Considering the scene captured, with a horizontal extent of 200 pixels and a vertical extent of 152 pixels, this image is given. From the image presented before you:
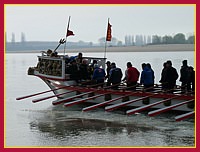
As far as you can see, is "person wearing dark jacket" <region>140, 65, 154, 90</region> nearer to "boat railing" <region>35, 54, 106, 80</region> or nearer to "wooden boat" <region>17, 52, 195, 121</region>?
"wooden boat" <region>17, 52, 195, 121</region>

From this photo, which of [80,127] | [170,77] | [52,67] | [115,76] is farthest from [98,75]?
[80,127]

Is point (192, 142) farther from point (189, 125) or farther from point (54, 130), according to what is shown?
point (54, 130)

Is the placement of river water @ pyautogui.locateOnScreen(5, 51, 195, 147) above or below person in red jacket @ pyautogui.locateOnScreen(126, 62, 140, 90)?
below

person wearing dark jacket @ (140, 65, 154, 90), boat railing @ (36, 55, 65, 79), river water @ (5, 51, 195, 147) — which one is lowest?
river water @ (5, 51, 195, 147)

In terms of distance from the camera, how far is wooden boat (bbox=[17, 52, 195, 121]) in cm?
1230

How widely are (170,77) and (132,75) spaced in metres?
1.51

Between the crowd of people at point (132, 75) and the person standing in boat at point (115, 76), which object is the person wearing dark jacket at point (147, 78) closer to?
the crowd of people at point (132, 75)

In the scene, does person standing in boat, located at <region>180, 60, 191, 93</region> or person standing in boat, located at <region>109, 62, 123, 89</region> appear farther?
person standing in boat, located at <region>109, 62, 123, 89</region>

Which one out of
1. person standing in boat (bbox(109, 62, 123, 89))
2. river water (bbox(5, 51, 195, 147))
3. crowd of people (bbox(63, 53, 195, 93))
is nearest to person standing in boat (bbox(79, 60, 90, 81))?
crowd of people (bbox(63, 53, 195, 93))

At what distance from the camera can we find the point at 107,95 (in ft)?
47.1

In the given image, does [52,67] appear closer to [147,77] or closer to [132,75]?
[132,75]

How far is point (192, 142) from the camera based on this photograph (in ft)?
31.2

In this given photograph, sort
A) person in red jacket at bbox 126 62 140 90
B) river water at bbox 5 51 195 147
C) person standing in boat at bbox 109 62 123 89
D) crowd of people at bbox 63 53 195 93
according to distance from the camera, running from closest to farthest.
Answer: river water at bbox 5 51 195 147
crowd of people at bbox 63 53 195 93
person in red jacket at bbox 126 62 140 90
person standing in boat at bbox 109 62 123 89

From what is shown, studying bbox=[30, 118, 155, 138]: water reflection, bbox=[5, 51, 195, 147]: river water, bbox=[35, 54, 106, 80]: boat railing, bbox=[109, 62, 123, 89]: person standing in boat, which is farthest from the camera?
bbox=[35, 54, 106, 80]: boat railing
